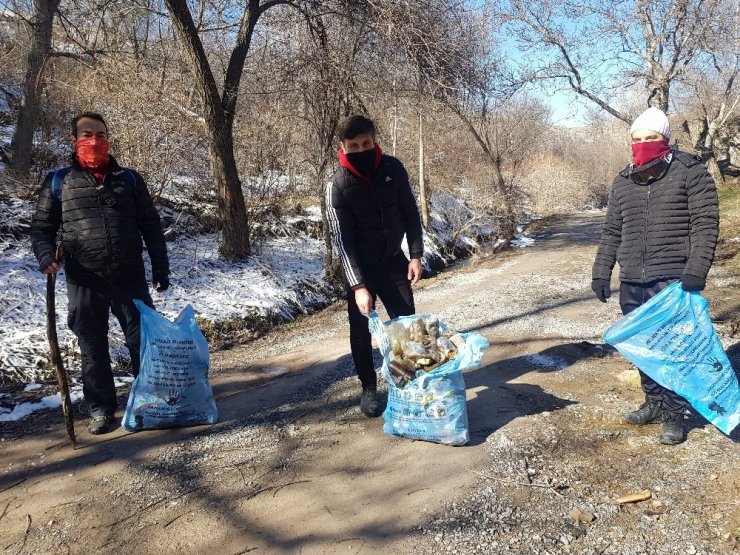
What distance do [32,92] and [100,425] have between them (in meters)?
6.79

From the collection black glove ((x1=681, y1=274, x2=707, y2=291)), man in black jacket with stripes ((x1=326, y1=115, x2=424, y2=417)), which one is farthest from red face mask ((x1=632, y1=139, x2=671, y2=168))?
man in black jacket with stripes ((x1=326, y1=115, x2=424, y2=417))

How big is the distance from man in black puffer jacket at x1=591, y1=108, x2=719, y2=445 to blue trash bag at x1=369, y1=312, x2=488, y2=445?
1075mm

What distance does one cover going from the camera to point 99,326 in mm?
3459

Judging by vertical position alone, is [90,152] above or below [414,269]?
above

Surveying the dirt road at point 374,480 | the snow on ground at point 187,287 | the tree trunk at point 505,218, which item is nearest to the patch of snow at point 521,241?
the tree trunk at point 505,218

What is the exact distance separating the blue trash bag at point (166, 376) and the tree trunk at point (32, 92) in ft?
18.7

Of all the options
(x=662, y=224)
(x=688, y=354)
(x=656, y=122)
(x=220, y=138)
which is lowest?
(x=688, y=354)

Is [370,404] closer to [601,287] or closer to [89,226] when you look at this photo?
[601,287]

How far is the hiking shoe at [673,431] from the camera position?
9.79ft

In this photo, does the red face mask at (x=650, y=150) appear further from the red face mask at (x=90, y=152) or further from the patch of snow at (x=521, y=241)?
the patch of snow at (x=521, y=241)

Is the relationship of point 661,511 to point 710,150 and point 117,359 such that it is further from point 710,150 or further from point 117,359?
point 710,150

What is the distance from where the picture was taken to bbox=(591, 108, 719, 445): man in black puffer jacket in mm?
2883

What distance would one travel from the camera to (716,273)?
795 centimetres

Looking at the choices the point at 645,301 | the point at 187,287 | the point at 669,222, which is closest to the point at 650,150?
the point at 669,222
